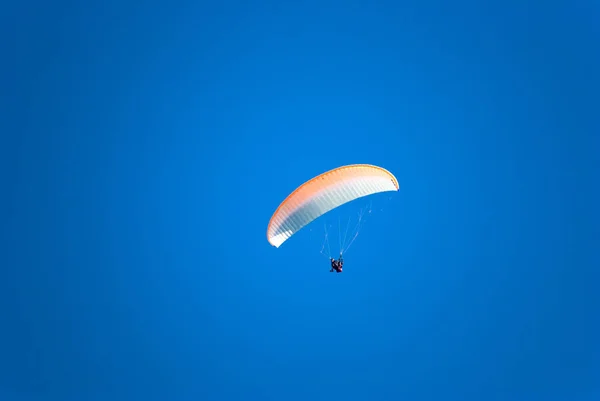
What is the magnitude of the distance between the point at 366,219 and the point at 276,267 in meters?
11.2

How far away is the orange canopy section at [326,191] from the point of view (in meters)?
14.2

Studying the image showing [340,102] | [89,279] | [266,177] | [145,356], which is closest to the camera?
[145,356]

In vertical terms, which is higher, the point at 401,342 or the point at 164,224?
the point at 164,224

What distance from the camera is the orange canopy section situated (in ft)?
46.6

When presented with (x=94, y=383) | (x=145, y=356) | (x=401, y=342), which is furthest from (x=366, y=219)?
(x=94, y=383)

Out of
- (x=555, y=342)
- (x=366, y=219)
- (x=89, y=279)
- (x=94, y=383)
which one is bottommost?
(x=94, y=383)

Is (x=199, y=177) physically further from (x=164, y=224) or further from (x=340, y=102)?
(x=340, y=102)

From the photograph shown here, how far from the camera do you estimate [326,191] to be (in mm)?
14555

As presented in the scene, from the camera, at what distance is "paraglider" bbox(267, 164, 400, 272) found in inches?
560

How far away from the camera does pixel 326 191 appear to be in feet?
47.8

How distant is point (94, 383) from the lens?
Answer: 30.8 m

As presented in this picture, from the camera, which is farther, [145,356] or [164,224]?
[164,224]

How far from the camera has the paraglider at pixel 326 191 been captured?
A: 1422cm

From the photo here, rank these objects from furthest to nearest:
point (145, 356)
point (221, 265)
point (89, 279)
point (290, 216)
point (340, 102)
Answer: point (340, 102), point (221, 265), point (89, 279), point (145, 356), point (290, 216)
